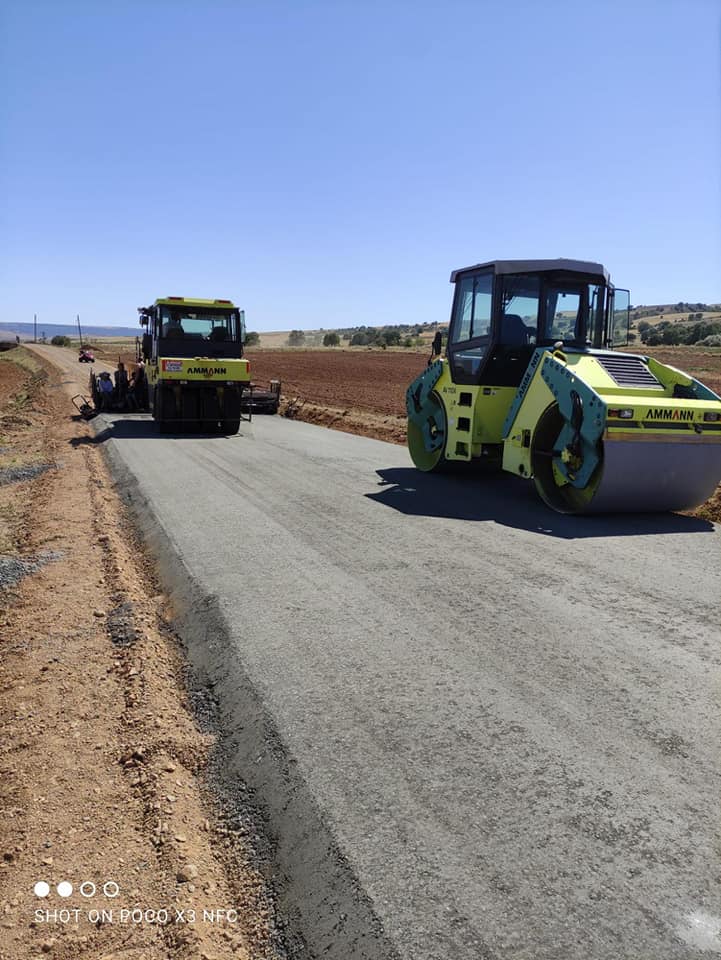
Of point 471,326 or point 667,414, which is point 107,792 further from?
point 471,326

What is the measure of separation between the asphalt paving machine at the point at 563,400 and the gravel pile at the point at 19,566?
16.9 ft

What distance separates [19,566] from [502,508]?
492 centimetres

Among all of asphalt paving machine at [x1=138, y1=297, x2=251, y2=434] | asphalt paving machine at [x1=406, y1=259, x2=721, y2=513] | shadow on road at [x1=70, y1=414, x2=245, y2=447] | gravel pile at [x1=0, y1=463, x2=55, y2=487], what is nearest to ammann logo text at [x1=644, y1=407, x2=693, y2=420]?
asphalt paving machine at [x1=406, y1=259, x2=721, y2=513]

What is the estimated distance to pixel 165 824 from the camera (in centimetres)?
306

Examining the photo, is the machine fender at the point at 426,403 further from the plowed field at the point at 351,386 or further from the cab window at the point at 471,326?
the plowed field at the point at 351,386

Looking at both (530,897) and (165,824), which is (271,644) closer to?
(165,824)

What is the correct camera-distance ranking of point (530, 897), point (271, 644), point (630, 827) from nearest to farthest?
point (530, 897), point (630, 827), point (271, 644)

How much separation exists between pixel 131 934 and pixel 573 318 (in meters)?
8.68

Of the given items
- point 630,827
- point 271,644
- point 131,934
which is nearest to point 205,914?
point 131,934

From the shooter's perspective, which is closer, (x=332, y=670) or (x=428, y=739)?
(x=428, y=739)

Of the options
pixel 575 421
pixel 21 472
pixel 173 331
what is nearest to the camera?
pixel 575 421

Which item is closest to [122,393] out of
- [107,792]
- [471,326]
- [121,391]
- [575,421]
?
[121,391]

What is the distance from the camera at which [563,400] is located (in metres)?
8.16

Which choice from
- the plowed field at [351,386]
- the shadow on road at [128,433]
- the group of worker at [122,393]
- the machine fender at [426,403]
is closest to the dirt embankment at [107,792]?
the machine fender at [426,403]
